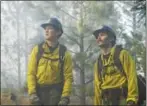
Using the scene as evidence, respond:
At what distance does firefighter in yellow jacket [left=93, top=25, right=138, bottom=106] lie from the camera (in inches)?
105

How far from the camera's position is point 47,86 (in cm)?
272

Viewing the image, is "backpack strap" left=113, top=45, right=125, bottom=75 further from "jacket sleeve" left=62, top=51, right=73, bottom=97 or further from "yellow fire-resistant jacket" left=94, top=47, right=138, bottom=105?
"jacket sleeve" left=62, top=51, right=73, bottom=97

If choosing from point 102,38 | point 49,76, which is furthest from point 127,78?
point 49,76

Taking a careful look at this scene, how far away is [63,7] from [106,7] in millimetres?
657

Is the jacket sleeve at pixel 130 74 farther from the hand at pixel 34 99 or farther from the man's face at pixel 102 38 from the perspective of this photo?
the hand at pixel 34 99

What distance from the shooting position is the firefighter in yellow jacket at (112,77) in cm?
267

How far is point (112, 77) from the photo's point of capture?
2709 millimetres

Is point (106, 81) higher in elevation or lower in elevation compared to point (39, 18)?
lower

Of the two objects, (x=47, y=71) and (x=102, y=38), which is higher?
(x=102, y=38)

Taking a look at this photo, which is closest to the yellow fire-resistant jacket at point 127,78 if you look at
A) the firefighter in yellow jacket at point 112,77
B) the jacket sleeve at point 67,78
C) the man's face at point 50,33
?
the firefighter in yellow jacket at point 112,77

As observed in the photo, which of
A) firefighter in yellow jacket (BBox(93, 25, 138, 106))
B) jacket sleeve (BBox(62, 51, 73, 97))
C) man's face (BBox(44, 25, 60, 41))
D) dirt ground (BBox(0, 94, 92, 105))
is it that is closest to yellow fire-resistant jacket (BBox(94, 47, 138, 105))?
firefighter in yellow jacket (BBox(93, 25, 138, 106))

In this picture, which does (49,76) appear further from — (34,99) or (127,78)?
(127,78)

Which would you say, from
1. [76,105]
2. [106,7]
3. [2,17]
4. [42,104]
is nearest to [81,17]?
[106,7]

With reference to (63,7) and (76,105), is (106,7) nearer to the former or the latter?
(63,7)
